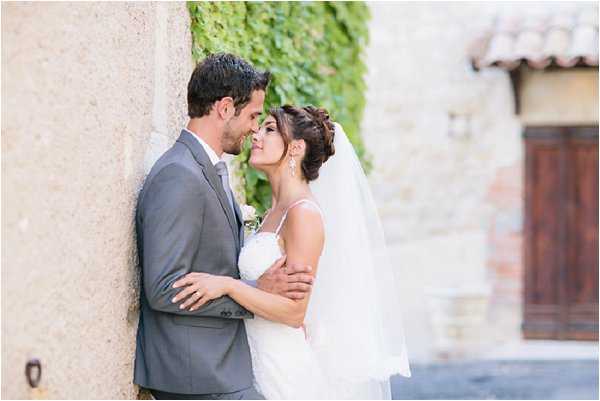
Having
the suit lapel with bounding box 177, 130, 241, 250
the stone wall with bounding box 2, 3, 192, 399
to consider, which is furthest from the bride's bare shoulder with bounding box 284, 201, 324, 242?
the stone wall with bounding box 2, 3, 192, 399

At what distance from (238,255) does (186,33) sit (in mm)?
909

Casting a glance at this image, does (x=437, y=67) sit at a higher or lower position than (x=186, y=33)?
higher

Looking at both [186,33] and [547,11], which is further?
[547,11]

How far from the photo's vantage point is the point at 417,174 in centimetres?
988

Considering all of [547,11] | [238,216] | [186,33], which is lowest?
[238,216]

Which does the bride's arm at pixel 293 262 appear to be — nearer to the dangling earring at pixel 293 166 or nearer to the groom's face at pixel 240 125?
the dangling earring at pixel 293 166

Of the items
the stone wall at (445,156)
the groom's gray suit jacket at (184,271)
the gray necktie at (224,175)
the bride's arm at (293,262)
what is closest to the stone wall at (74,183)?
the groom's gray suit jacket at (184,271)

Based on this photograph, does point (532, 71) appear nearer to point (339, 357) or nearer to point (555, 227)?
point (555, 227)

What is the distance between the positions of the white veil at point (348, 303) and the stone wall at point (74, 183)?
759 millimetres

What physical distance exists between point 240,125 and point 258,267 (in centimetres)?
42

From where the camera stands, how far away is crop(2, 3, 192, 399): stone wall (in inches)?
83.1

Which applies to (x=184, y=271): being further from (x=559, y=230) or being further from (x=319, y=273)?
(x=559, y=230)

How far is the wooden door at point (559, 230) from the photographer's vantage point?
9.62m

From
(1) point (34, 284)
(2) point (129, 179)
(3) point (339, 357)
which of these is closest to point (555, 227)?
(3) point (339, 357)
